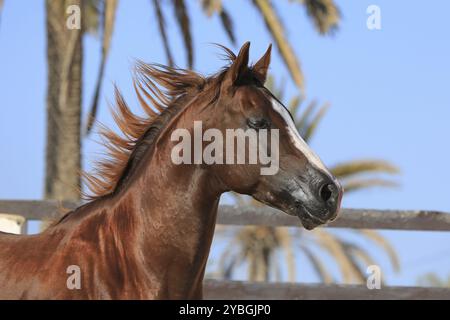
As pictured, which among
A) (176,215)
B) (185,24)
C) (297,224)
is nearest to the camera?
(176,215)

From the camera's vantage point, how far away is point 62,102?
10.8 meters

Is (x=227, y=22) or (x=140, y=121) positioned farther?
(x=227, y=22)

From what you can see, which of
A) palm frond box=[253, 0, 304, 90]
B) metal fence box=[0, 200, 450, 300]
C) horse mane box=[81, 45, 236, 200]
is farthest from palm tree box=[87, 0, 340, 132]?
horse mane box=[81, 45, 236, 200]

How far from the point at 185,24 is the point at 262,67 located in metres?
8.12

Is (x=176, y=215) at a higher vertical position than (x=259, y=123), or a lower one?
lower

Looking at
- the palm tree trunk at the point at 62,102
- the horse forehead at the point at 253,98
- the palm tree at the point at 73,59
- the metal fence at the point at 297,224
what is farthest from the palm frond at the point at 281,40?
the horse forehead at the point at 253,98

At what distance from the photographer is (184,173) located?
3539 millimetres

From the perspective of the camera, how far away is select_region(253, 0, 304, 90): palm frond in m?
11.1

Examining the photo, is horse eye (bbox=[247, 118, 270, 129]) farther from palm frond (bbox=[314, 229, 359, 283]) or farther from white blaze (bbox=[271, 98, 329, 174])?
palm frond (bbox=[314, 229, 359, 283])

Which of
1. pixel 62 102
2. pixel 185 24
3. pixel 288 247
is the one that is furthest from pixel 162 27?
pixel 288 247

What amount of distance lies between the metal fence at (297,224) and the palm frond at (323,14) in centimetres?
510

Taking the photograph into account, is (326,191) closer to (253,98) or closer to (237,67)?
(253,98)

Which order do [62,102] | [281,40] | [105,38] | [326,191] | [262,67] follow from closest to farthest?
[326,191]
[262,67]
[105,38]
[62,102]
[281,40]
